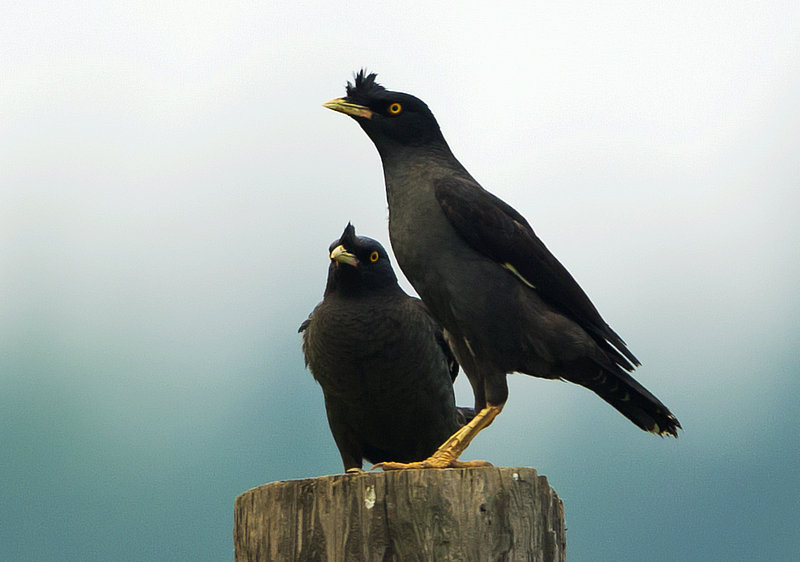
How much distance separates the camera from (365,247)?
552cm

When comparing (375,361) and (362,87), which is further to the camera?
(375,361)

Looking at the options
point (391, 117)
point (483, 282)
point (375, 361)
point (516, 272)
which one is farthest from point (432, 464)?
point (375, 361)

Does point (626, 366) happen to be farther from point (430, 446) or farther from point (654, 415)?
point (430, 446)

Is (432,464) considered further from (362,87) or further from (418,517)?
(362,87)

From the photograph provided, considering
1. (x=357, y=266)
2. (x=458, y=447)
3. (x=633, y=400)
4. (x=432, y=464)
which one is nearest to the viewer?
(x=432, y=464)

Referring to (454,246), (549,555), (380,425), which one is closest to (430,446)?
(380,425)

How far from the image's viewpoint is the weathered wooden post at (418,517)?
9.73 feet

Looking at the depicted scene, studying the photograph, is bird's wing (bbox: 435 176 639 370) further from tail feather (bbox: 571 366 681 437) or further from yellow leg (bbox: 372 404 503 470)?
yellow leg (bbox: 372 404 503 470)

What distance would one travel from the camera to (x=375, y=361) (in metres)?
5.35

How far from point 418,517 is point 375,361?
240 cm

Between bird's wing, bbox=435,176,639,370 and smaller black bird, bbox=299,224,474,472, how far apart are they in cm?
131

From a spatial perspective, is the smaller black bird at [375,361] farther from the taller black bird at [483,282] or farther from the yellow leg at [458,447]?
the yellow leg at [458,447]

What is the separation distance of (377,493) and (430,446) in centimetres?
263

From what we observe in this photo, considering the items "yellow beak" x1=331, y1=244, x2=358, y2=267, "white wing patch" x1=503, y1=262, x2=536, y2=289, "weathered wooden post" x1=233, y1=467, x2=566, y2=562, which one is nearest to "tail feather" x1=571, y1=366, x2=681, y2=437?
"white wing patch" x1=503, y1=262, x2=536, y2=289
